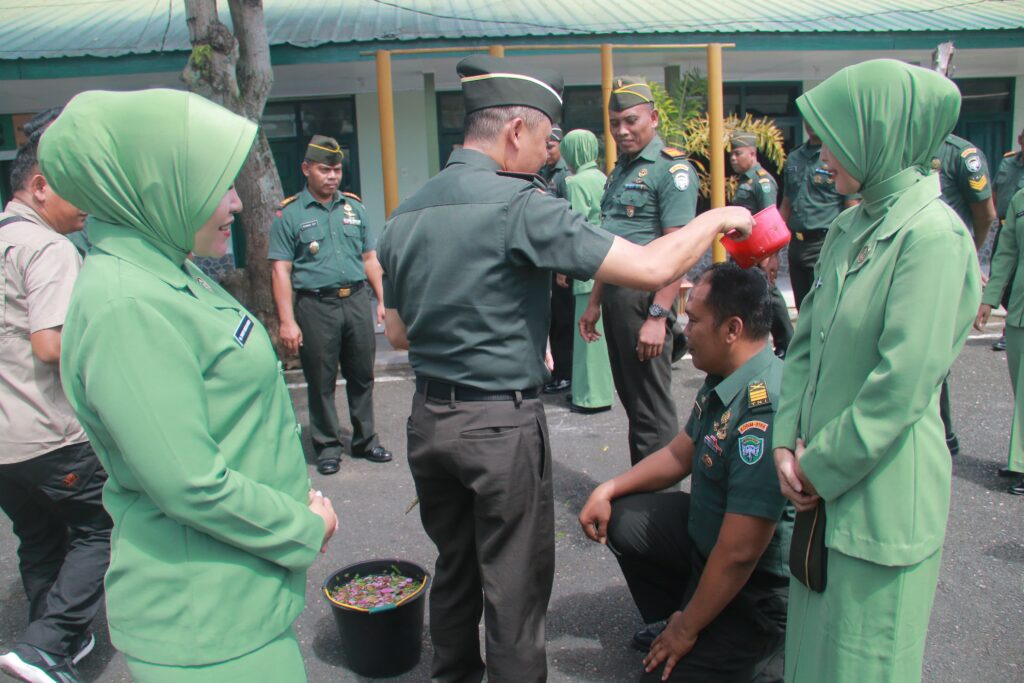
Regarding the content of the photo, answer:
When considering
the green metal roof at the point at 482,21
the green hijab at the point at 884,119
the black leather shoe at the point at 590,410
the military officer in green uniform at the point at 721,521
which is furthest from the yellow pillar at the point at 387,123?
the green hijab at the point at 884,119

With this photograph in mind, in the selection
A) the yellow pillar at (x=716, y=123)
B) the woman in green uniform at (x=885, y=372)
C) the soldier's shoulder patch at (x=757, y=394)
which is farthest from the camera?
the yellow pillar at (x=716, y=123)

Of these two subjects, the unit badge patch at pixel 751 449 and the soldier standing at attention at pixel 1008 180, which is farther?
the soldier standing at attention at pixel 1008 180

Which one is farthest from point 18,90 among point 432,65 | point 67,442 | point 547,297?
point 547,297

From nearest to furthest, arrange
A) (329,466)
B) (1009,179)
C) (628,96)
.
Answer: (628,96)
(329,466)
(1009,179)

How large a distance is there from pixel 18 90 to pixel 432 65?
4845 millimetres

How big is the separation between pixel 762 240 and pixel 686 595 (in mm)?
1157

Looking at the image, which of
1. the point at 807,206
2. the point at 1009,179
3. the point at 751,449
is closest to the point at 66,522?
the point at 751,449

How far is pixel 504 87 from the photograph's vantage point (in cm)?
241

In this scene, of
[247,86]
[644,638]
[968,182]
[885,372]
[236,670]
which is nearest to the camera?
[236,670]

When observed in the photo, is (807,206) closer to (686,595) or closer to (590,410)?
(590,410)

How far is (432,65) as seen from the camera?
9.85m

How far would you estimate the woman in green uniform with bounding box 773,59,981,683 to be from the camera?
1.86 metres

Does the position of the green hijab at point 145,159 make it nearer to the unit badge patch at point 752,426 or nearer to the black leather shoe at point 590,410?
the unit badge patch at point 752,426

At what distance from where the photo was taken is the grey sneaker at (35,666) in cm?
279
